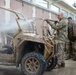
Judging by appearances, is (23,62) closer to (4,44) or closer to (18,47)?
(18,47)

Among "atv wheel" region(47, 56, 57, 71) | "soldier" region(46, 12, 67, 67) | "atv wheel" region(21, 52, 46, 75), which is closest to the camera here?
"atv wheel" region(21, 52, 46, 75)

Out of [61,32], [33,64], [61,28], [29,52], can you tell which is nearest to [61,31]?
[61,32]

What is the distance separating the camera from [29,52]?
6422 mm

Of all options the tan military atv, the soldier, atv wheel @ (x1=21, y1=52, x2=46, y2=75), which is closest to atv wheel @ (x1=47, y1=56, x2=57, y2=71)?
the soldier

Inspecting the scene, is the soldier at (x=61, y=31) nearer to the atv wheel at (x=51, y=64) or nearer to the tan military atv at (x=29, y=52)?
the atv wheel at (x=51, y=64)

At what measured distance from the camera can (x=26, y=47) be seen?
652 cm

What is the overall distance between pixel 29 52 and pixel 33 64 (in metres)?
0.39

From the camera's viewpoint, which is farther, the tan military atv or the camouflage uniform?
the camouflage uniform

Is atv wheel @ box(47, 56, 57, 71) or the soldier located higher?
the soldier

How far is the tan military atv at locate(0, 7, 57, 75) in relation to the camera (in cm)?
615

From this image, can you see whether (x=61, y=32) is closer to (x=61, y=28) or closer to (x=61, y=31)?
(x=61, y=31)

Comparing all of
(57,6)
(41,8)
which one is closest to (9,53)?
(41,8)

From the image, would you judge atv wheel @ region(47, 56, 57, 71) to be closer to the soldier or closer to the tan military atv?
the soldier

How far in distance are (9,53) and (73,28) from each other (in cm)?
471
